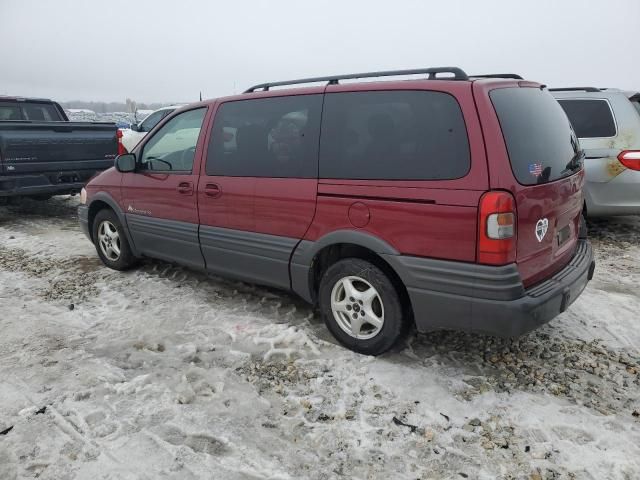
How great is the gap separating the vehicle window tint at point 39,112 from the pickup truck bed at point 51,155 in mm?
1872

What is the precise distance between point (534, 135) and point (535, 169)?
0.79ft

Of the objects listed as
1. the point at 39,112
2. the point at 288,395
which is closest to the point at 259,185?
the point at 288,395

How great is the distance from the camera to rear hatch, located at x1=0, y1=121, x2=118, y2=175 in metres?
6.69

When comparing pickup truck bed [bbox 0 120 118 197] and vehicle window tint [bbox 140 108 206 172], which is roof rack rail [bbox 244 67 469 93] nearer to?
vehicle window tint [bbox 140 108 206 172]

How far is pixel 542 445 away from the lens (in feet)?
7.88

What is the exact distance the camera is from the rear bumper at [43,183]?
674 centimetres

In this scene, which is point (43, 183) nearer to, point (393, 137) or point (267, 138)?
point (267, 138)

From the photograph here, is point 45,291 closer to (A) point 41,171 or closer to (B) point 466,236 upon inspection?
(A) point 41,171

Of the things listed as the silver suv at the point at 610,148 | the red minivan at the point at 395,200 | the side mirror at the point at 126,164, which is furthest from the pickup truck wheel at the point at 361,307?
the silver suv at the point at 610,148

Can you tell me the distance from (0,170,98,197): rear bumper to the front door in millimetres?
3078

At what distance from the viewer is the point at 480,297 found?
2676 millimetres

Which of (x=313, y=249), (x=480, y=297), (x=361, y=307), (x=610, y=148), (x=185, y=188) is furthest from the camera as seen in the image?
(x=610, y=148)

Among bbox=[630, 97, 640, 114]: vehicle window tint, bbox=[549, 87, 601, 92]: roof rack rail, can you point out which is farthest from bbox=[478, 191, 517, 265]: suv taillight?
bbox=[549, 87, 601, 92]: roof rack rail

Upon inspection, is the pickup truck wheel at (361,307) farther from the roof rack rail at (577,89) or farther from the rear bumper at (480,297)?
the roof rack rail at (577,89)
